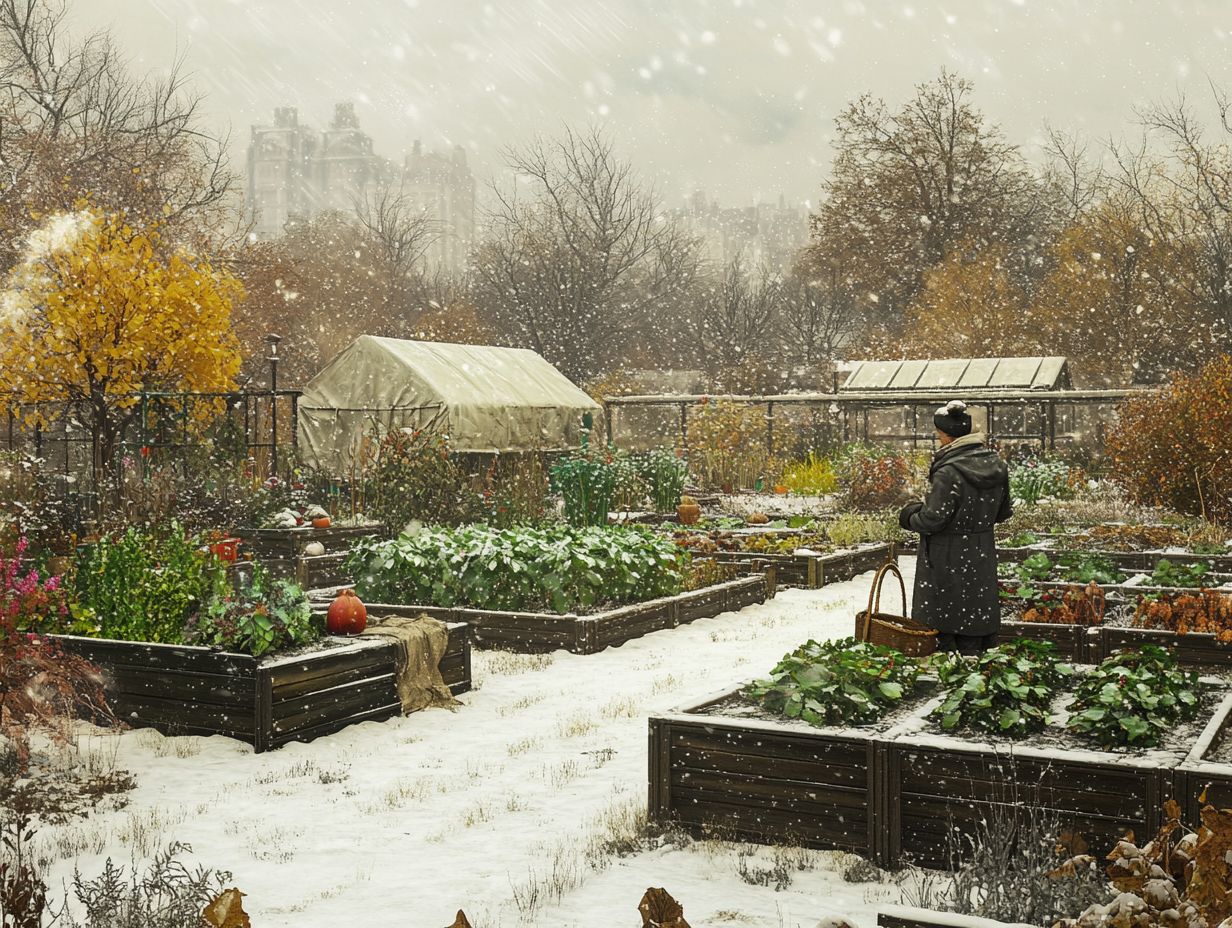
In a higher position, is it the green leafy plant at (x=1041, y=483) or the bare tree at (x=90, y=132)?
the bare tree at (x=90, y=132)

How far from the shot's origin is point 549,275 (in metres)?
45.0

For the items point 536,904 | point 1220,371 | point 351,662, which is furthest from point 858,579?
point 536,904

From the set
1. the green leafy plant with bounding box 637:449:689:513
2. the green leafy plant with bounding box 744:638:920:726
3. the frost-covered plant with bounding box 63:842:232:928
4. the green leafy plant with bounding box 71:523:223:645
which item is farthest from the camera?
the green leafy plant with bounding box 637:449:689:513

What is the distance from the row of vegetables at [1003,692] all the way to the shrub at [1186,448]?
9816 millimetres

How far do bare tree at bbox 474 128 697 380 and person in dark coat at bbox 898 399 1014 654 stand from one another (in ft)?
125

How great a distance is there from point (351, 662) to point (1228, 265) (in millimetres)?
31798

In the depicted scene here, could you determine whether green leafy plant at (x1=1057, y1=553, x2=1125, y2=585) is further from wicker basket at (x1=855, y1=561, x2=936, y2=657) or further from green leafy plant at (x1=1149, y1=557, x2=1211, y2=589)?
wicker basket at (x1=855, y1=561, x2=936, y2=657)

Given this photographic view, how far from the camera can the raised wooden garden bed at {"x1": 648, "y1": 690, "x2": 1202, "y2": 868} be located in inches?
176

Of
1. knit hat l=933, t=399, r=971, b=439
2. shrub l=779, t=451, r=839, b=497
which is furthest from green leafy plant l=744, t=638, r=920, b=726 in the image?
shrub l=779, t=451, r=839, b=497

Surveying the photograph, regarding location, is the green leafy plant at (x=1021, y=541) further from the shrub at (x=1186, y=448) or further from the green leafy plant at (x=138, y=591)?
the green leafy plant at (x=138, y=591)

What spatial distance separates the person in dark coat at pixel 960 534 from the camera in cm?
659

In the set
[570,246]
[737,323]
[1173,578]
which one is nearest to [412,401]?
[1173,578]

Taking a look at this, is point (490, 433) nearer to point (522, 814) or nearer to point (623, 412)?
point (623, 412)

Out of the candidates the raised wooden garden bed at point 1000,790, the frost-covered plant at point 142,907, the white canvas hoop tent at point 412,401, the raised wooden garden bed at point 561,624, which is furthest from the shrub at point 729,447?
the frost-covered plant at point 142,907
